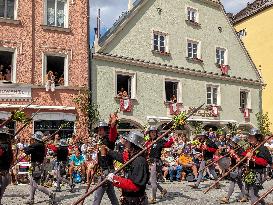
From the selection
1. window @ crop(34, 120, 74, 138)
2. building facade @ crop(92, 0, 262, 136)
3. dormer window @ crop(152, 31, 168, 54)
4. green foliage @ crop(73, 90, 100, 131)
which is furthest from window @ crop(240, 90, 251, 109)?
window @ crop(34, 120, 74, 138)

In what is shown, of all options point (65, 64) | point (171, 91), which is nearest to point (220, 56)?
point (171, 91)

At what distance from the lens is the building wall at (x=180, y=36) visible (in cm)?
2355

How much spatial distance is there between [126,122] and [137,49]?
14.5 feet

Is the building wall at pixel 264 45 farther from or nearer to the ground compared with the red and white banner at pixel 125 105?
farther from the ground

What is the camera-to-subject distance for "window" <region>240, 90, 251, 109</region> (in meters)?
29.2

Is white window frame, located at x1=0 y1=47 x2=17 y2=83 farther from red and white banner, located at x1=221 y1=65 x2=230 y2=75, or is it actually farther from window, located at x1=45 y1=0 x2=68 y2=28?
red and white banner, located at x1=221 y1=65 x2=230 y2=75

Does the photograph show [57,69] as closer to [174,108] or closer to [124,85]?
[124,85]

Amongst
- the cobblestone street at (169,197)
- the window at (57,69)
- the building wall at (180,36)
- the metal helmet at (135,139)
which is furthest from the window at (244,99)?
the metal helmet at (135,139)

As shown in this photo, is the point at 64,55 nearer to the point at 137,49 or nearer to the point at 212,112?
the point at 137,49

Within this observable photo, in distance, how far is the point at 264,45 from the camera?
33.3 m

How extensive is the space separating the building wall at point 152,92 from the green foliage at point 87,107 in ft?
1.74

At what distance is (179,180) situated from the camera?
17.0 m

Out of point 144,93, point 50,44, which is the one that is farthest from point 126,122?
point 50,44

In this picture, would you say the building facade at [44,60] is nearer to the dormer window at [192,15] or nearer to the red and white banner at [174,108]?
the red and white banner at [174,108]
